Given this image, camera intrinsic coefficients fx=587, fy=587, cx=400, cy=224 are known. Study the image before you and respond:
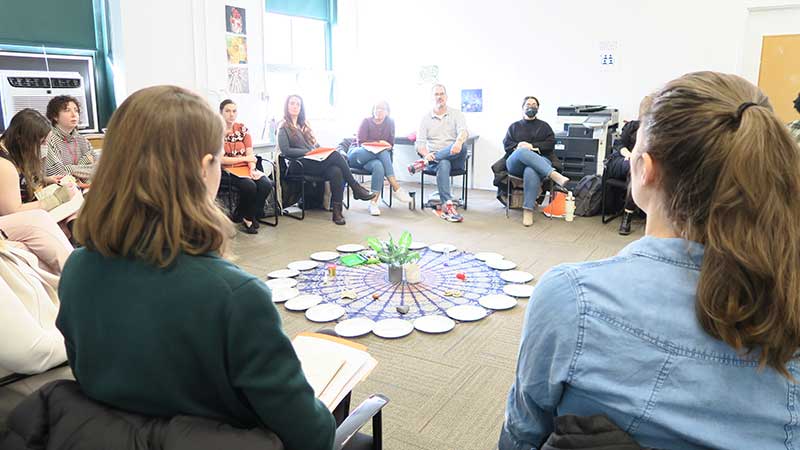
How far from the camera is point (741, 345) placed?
788mm

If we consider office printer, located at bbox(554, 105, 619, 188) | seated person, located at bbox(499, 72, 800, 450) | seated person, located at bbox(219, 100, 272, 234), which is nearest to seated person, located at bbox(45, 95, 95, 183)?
seated person, located at bbox(219, 100, 272, 234)

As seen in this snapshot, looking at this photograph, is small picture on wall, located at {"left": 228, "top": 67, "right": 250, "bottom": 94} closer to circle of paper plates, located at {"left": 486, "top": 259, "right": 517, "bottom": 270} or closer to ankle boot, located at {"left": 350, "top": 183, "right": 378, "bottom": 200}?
ankle boot, located at {"left": 350, "top": 183, "right": 378, "bottom": 200}

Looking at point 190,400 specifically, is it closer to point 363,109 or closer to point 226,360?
point 226,360

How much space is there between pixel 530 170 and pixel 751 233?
191 inches

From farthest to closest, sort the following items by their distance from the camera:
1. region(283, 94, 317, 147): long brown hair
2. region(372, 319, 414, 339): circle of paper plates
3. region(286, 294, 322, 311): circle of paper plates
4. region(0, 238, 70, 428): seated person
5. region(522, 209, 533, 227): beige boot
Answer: region(283, 94, 317, 147): long brown hair → region(522, 209, 533, 227): beige boot → region(286, 294, 322, 311): circle of paper plates → region(372, 319, 414, 339): circle of paper plates → region(0, 238, 70, 428): seated person

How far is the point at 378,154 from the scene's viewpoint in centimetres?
600

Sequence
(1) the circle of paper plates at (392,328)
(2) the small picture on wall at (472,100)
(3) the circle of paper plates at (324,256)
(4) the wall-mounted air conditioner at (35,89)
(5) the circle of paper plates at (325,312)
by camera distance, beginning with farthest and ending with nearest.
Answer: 1. (2) the small picture on wall at (472,100)
2. (4) the wall-mounted air conditioner at (35,89)
3. (3) the circle of paper plates at (324,256)
4. (5) the circle of paper plates at (325,312)
5. (1) the circle of paper plates at (392,328)

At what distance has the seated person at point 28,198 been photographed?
274 centimetres

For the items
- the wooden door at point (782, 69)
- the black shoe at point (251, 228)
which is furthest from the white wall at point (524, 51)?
the black shoe at point (251, 228)

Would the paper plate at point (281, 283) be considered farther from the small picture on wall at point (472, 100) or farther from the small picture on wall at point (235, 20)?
the small picture on wall at point (472, 100)

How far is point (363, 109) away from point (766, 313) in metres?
7.14

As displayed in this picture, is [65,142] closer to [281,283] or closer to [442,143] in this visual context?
[281,283]

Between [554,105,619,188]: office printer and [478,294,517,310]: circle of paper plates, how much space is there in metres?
2.87

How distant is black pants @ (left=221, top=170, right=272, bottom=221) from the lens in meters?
5.07
